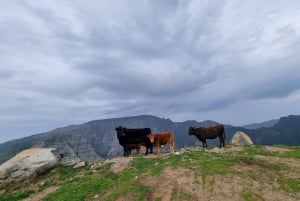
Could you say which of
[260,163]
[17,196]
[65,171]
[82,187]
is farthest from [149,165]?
[17,196]

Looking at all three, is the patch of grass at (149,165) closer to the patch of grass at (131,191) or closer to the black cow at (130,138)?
the patch of grass at (131,191)

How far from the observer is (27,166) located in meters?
23.6

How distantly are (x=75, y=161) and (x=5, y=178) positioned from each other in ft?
17.0

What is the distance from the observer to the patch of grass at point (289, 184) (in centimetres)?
1561

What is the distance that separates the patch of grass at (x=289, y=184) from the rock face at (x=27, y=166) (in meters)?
16.3

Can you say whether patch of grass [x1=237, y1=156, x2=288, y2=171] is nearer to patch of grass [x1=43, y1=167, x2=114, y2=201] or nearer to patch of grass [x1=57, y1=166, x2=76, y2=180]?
patch of grass [x1=43, y1=167, x2=114, y2=201]

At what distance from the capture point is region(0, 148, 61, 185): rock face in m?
23.2

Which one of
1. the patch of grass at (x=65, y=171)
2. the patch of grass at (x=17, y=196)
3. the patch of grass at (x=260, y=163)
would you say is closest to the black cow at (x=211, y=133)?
the patch of grass at (x=260, y=163)

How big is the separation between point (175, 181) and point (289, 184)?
228 inches

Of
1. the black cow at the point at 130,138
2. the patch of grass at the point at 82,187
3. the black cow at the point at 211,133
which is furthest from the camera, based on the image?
the black cow at the point at 211,133

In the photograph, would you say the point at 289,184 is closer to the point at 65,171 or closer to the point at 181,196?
the point at 181,196

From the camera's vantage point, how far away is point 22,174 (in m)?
23.2

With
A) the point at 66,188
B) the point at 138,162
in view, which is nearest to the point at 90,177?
the point at 66,188

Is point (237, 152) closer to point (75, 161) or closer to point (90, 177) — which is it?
point (90, 177)
